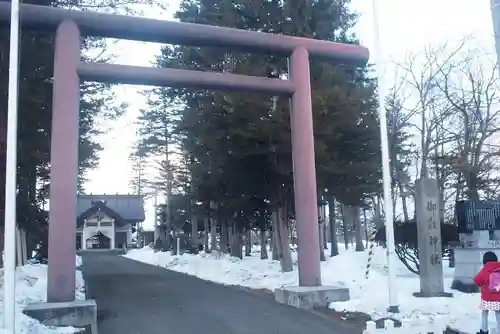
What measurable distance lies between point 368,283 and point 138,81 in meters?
8.46

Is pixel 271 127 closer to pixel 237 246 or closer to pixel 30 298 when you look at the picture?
pixel 30 298

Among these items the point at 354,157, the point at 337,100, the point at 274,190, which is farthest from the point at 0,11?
the point at 354,157

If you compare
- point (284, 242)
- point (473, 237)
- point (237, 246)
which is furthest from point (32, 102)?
point (237, 246)

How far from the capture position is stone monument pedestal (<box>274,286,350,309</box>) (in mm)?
13000

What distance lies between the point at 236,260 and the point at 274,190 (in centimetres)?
990

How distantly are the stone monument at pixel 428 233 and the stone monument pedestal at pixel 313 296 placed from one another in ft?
6.91

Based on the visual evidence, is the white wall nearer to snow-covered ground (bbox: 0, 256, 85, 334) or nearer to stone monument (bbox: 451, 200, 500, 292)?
snow-covered ground (bbox: 0, 256, 85, 334)

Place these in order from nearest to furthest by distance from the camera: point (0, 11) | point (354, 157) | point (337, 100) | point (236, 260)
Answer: point (0, 11) → point (337, 100) → point (354, 157) → point (236, 260)

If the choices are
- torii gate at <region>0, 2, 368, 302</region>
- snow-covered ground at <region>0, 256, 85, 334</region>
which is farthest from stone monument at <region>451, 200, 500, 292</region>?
snow-covered ground at <region>0, 256, 85, 334</region>

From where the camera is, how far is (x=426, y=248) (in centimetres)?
1415

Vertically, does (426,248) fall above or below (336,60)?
below

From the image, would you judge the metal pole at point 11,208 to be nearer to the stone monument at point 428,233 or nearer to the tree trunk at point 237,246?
the stone monument at point 428,233

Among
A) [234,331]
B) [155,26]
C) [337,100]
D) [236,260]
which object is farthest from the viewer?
[236,260]

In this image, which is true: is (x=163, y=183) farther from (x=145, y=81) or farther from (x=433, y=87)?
(x=145, y=81)
